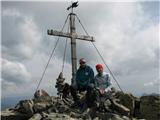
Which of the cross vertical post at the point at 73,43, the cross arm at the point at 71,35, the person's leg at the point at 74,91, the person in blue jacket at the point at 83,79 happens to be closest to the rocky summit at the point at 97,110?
the person's leg at the point at 74,91

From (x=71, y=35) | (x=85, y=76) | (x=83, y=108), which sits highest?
(x=71, y=35)

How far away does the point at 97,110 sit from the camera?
62.5ft

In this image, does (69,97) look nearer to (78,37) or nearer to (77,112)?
(77,112)

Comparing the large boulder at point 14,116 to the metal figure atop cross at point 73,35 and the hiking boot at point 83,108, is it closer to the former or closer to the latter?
the hiking boot at point 83,108

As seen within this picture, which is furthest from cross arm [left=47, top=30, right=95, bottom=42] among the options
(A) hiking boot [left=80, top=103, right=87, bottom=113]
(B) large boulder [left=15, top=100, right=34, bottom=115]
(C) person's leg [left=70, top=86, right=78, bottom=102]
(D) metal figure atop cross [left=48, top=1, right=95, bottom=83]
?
(A) hiking boot [left=80, top=103, right=87, bottom=113]

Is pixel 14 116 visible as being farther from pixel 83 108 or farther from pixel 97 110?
pixel 97 110

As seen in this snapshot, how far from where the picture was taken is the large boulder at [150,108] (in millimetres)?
19188

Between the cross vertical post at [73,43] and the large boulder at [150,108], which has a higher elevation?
the cross vertical post at [73,43]

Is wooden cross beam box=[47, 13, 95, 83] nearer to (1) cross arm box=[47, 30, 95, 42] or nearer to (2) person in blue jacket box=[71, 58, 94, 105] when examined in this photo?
(1) cross arm box=[47, 30, 95, 42]

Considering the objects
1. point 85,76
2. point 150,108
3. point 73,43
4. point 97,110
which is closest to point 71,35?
point 73,43

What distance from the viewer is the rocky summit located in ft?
59.5

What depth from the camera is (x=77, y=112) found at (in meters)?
18.8

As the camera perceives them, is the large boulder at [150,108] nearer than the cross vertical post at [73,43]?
Yes

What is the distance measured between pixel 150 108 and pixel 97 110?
9.35 feet
